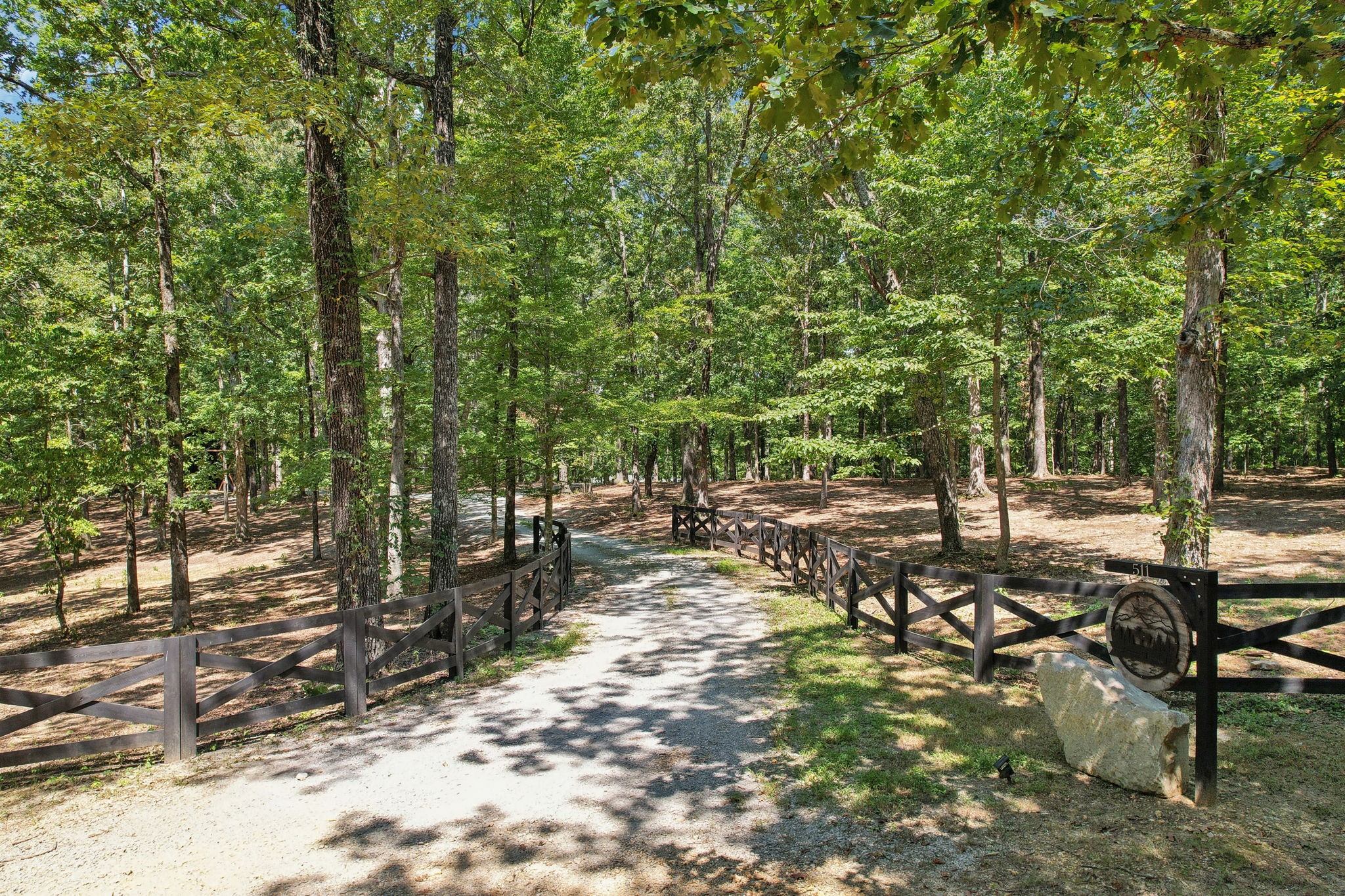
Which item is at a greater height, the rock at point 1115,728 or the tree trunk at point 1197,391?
the tree trunk at point 1197,391

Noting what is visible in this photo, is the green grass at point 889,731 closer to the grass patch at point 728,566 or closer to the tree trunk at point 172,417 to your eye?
the grass patch at point 728,566

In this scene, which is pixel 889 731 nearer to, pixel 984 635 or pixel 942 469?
pixel 984 635

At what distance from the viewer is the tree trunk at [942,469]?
12.8 m

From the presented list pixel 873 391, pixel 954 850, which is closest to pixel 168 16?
pixel 873 391

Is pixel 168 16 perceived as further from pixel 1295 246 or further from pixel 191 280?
pixel 1295 246

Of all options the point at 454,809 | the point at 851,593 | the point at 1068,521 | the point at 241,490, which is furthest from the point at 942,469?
the point at 241,490

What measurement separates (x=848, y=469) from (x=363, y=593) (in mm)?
9979

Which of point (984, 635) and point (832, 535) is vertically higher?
point (984, 635)

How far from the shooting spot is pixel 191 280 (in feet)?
55.3

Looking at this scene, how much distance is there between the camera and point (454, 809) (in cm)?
448

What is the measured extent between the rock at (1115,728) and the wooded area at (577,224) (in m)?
2.97

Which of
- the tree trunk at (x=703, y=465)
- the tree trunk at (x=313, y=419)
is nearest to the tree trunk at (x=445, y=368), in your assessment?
the tree trunk at (x=313, y=419)

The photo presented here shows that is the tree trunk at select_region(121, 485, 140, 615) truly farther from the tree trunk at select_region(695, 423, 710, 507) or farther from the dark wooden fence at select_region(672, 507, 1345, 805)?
the dark wooden fence at select_region(672, 507, 1345, 805)

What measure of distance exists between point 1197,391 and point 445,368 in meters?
10.1
